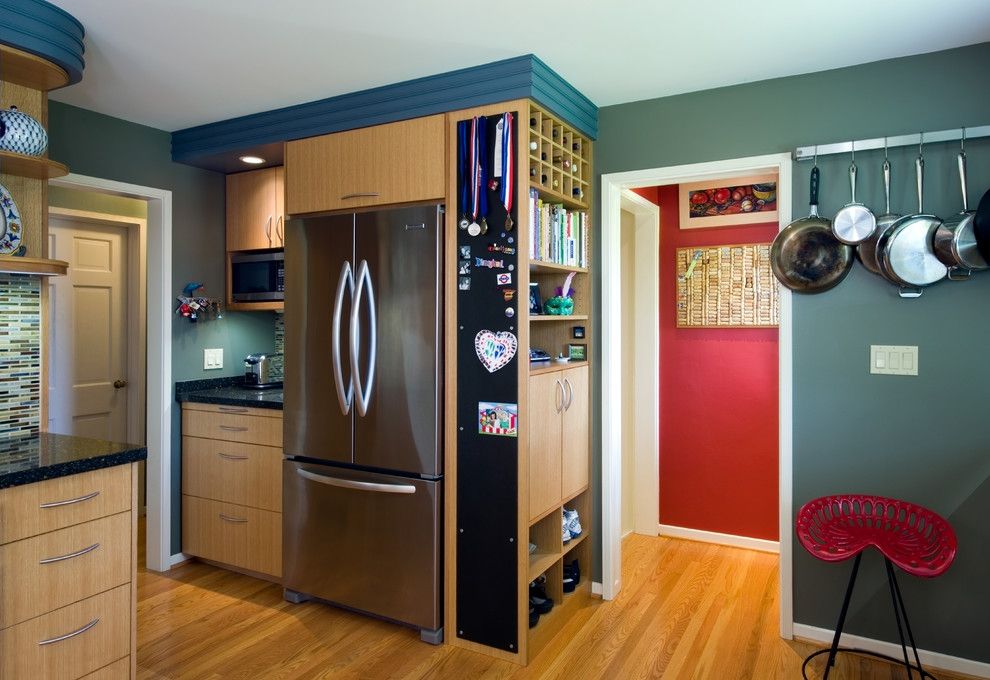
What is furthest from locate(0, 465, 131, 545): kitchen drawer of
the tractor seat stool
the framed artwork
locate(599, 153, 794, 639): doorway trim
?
the framed artwork

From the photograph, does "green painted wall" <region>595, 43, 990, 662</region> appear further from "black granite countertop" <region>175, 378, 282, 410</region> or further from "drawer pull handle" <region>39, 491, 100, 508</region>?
"drawer pull handle" <region>39, 491, 100, 508</region>

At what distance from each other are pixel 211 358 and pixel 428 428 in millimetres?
1704

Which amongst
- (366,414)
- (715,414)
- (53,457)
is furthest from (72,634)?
(715,414)

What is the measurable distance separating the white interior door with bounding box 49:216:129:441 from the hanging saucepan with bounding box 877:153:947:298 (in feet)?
13.8

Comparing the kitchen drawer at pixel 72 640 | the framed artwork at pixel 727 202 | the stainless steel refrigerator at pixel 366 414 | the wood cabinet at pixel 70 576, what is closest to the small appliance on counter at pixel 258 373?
the stainless steel refrigerator at pixel 366 414

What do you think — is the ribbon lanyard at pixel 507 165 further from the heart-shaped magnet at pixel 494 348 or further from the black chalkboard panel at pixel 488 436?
the heart-shaped magnet at pixel 494 348

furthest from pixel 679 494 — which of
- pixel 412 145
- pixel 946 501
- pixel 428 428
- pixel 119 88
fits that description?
pixel 119 88

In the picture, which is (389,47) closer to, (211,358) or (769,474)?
(211,358)

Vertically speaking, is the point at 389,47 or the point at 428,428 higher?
the point at 389,47

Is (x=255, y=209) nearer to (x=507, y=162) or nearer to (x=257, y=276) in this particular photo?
(x=257, y=276)

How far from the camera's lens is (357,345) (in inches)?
112

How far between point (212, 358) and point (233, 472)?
73 centimetres

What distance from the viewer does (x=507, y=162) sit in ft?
8.46

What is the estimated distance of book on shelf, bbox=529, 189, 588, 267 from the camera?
268 centimetres
